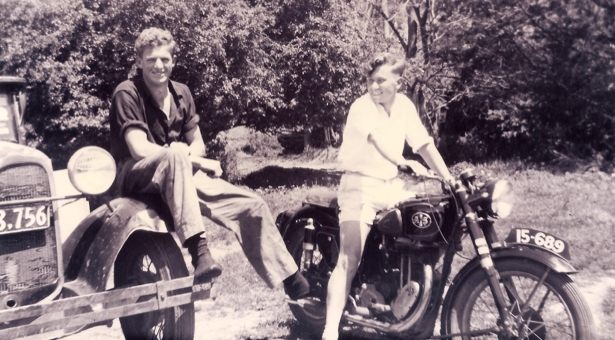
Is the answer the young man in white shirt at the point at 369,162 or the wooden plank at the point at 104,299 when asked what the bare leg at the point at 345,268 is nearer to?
the young man in white shirt at the point at 369,162

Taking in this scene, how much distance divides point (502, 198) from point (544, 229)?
436cm

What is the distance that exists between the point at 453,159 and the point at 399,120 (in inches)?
817

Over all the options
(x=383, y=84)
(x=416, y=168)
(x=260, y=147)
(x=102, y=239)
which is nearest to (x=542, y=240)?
(x=416, y=168)


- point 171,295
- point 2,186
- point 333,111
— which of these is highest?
point 333,111

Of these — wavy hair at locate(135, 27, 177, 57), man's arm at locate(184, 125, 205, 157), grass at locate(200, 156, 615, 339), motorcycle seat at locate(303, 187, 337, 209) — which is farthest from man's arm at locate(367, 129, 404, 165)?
wavy hair at locate(135, 27, 177, 57)

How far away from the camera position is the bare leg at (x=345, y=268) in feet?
12.4

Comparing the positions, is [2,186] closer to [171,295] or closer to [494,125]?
[171,295]

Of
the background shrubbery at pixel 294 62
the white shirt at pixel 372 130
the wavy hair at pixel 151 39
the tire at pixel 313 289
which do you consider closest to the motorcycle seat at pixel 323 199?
the tire at pixel 313 289

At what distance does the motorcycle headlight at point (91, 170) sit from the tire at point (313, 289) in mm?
1619

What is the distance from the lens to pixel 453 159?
78.7 feet

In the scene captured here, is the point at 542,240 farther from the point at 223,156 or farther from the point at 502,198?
the point at 223,156

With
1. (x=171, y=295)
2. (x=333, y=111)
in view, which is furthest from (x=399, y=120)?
(x=333, y=111)

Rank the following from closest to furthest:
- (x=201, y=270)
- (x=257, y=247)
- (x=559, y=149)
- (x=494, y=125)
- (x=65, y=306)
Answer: (x=65, y=306), (x=201, y=270), (x=257, y=247), (x=559, y=149), (x=494, y=125)

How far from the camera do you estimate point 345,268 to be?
383 cm
